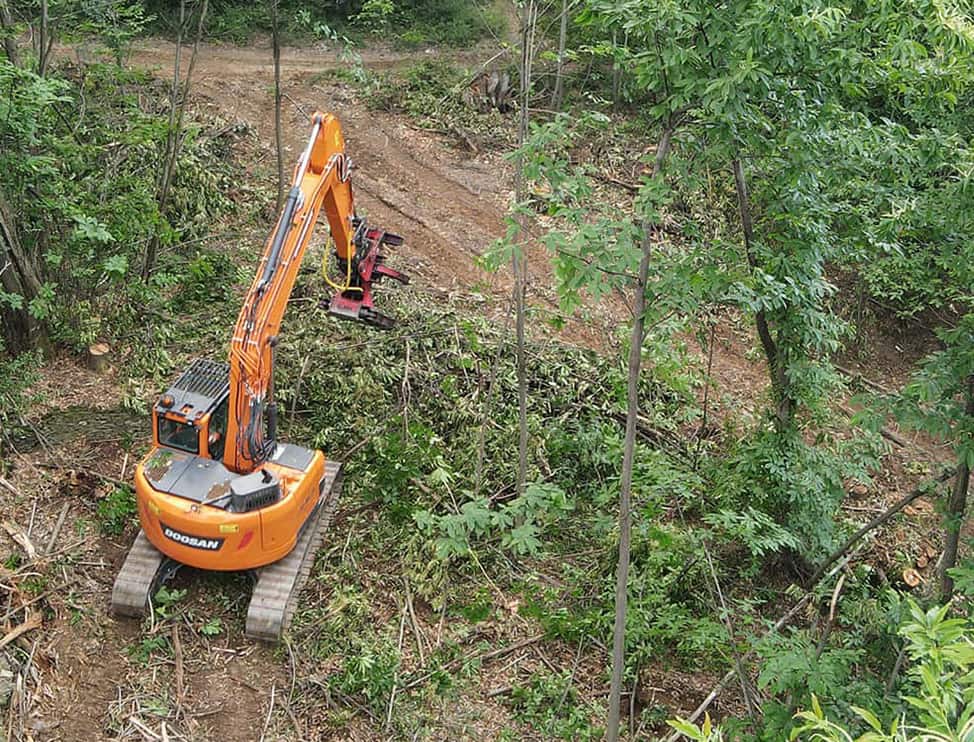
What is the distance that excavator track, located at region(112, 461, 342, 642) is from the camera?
341 inches

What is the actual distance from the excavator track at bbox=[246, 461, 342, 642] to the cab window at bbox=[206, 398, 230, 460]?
4.12 feet

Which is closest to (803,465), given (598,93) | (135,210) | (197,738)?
(197,738)

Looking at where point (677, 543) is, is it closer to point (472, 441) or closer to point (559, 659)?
point (559, 659)

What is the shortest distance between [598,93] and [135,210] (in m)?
11.8

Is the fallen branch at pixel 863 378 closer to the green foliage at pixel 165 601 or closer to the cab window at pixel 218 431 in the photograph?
the cab window at pixel 218 431

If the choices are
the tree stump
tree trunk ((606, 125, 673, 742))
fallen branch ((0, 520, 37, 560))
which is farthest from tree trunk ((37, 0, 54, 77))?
tree trunk ((606, 125, 673, 742))

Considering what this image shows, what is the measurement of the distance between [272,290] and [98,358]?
4914 millimetres

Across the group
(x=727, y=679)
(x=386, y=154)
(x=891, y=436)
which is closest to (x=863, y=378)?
(x=891, y=436)

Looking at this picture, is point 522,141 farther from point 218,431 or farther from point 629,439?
point 218,431

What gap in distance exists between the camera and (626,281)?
5.80 m

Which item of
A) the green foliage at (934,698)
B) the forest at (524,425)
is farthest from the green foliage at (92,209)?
the green foliage at (934,698)

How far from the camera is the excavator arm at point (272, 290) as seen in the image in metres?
8.43

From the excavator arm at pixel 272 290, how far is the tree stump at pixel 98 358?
13.6ft

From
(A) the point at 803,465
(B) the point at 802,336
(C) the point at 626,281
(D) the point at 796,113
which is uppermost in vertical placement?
(D) the point at 796,113
